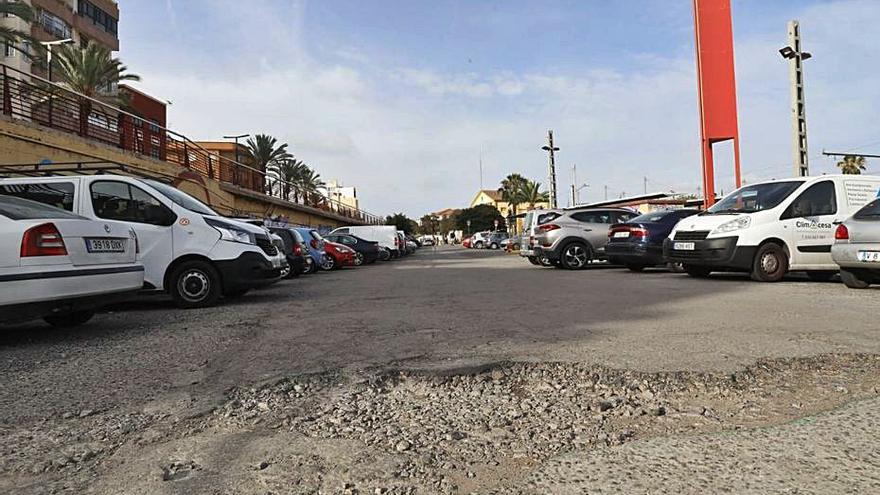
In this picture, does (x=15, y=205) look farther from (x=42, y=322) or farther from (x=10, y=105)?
(x=10, y=105)

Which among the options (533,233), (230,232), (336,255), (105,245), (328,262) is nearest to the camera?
(105,245)

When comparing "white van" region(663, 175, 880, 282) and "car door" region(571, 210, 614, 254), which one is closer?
"white van" region(663, 175, 880, 282)

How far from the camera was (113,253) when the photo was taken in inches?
223

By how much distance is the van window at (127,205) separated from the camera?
756cm

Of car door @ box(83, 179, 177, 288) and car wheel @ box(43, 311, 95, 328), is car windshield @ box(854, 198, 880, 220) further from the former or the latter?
car wheel @ box(43, 311, 95, 328)

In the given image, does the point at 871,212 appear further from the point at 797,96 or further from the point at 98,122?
the point at 98,122

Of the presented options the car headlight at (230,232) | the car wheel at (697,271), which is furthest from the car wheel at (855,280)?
the car headlight at (230,232)

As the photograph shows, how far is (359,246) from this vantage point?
2461cm

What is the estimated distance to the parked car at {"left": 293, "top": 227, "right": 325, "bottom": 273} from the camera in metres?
17.5

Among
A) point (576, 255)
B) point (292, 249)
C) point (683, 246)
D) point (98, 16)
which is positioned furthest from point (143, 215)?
point (98, 16)

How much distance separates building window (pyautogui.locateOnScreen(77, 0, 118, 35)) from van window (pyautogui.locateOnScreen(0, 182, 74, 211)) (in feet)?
146

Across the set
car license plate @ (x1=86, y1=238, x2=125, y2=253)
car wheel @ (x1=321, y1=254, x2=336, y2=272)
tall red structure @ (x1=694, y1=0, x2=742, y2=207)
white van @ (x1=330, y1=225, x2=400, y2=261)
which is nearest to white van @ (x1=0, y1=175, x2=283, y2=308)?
car license plate @ (x1=86, y1=238, x2=125, y2=253)

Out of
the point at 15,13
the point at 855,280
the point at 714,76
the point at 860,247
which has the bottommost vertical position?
the point at 855,280

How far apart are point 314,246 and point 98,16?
1599 inches
